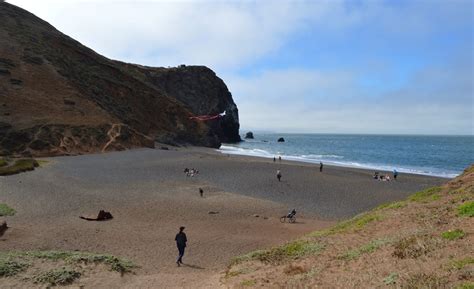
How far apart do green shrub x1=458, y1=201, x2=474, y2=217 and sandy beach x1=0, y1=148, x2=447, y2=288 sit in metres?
7.89

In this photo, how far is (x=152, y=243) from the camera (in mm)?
18594

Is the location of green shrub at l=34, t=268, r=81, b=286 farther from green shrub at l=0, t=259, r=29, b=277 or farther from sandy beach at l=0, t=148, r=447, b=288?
green shrub at l=0, t=259, r=29, b=277

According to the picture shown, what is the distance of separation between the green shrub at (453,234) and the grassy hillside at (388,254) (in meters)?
0.02

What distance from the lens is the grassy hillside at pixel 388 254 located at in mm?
8398

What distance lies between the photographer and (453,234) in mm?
10203

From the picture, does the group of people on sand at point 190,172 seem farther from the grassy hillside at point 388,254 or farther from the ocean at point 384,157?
the ocean at point 384,157

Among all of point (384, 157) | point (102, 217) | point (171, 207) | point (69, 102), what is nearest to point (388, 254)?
point (102, 217)

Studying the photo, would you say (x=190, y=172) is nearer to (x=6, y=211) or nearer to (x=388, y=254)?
(x=6, y=211)

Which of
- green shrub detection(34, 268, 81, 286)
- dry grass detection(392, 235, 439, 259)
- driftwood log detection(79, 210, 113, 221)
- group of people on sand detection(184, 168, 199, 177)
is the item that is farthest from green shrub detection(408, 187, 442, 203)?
group of people on sand detection(184, 168, 199, 177)

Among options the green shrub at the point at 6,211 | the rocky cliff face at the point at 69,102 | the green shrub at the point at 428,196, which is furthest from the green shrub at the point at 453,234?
the rocky cliff face at the point at 69,102

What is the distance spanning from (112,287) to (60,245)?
5528mm

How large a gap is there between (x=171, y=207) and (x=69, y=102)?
177 ft

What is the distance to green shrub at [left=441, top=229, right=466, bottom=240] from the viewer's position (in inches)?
394

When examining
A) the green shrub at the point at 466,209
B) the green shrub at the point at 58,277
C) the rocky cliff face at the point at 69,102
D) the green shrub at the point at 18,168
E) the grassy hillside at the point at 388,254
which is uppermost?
the rocky cliff face at the point at 69,102
